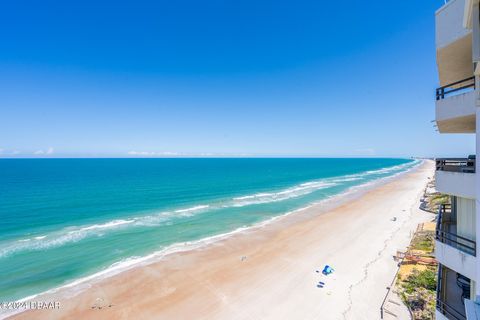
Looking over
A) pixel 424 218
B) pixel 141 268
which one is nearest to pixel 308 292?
pixel 141 268

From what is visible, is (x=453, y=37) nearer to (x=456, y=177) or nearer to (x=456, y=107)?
(x=456, y=107)

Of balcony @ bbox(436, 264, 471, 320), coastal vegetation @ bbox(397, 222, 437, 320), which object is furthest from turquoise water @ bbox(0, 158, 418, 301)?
balcony @ bbox(436, 264, 471, 320)

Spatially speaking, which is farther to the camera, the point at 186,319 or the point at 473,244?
the point at 186,319

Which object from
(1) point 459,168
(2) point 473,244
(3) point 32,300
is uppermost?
(1) point 459,168

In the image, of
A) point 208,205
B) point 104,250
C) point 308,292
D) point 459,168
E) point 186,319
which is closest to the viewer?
point 459,168

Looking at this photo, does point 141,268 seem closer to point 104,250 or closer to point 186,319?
point 104,250

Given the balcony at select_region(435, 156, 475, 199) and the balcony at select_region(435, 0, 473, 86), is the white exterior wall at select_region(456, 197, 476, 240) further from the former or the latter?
the balcony at select_region(435, 0, 473, 86)

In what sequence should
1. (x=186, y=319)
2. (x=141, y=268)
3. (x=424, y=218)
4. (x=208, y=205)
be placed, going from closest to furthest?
(x=186, y=319), (x=141, y=268), (x=424, y=218), (x=208, y=205)
